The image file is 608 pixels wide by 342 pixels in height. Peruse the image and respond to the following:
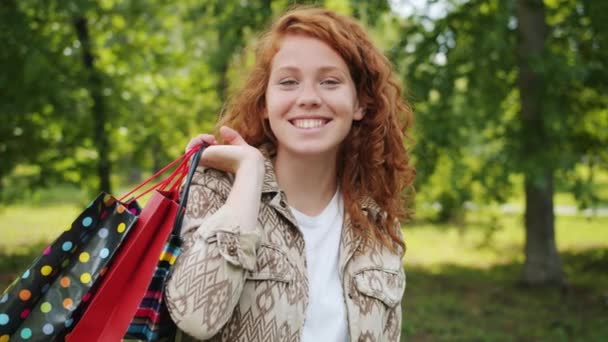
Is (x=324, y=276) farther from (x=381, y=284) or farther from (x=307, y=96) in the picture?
(x=307, y=96)

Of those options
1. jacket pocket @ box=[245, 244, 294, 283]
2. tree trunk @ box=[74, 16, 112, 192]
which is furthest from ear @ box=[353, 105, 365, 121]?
tree trunk @ box=[74, 16, 112, 192]

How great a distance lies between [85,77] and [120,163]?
4.62 feet

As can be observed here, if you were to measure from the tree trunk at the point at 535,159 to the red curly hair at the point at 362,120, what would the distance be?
4.74 metres

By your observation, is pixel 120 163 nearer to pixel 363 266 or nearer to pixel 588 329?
pixel 588 329

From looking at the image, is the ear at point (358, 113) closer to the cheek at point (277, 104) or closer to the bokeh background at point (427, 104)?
the cheek at point (277, 104)

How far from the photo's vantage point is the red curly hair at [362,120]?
6.82 ft

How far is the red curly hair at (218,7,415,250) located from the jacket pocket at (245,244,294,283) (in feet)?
1.14

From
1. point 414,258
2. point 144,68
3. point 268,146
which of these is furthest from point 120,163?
point 268,146

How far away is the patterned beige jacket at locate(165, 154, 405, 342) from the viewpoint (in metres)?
1.64

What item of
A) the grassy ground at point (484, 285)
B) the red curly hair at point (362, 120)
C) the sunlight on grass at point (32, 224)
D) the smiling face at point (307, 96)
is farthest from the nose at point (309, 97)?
Answer: the sunlight on grass at point (32, 224)

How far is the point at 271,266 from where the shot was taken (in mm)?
1865

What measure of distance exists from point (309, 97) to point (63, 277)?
86 centimetres

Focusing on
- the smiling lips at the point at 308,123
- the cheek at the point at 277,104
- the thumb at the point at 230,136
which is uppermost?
the cheek at the point at 277,104

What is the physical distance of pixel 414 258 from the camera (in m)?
11.3
